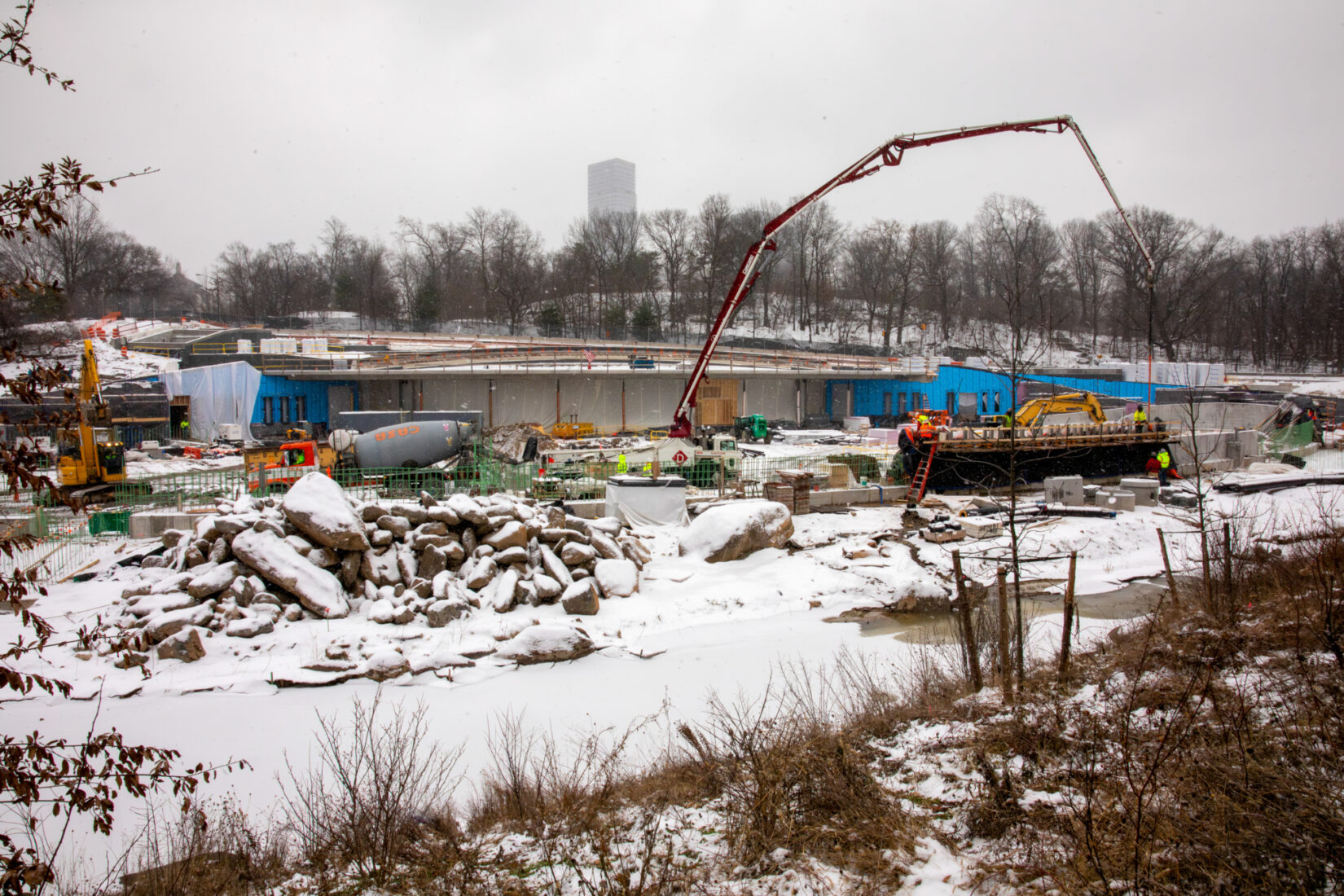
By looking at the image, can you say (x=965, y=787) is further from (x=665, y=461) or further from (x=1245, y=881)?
(x=665, y=461)

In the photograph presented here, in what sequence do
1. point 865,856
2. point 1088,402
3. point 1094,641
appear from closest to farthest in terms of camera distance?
point 865,856
point 1094,641
point 1088,402

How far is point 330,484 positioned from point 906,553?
36.5ft

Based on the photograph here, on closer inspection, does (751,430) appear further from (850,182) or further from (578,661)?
(578,661)

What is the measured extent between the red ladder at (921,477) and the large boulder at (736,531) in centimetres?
607

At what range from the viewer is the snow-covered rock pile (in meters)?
10.4

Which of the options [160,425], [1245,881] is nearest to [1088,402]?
[1245,881]

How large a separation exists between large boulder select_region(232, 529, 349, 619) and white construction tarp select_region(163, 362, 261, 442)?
24830mm

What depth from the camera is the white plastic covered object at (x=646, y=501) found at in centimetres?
1673

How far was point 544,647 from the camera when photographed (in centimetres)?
1001

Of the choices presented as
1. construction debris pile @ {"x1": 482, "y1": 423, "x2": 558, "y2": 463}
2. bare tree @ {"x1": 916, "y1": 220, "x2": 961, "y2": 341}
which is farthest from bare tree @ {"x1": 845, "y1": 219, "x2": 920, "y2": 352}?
construction debris pile @ {"x1": 482, "y1": 423, "x2": 558, "y2": 463}

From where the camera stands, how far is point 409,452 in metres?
21.0

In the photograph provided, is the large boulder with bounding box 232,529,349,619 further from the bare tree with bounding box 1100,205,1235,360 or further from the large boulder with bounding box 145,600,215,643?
the bare tree with bounding box 1100,205,1235,360

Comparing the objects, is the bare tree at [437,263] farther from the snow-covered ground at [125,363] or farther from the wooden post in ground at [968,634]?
the wooden post in ground at [968,634]

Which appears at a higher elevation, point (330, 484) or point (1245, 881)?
point (330, 484)
